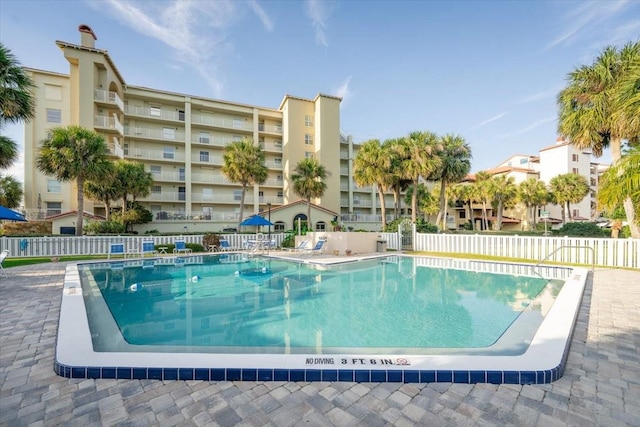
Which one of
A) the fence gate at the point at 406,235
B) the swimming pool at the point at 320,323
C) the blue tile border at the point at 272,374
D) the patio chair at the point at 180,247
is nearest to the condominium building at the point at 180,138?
the patio chair at the point at 180,247

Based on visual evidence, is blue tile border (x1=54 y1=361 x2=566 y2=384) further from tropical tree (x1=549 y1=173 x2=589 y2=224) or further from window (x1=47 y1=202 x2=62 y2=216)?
tropical tree (x1=549 y1=173 x2=589 y2=224)

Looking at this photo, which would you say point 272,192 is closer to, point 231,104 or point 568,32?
point 231,104

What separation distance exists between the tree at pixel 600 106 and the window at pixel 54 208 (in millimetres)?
40527

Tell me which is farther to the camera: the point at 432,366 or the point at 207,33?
the point at 207,33

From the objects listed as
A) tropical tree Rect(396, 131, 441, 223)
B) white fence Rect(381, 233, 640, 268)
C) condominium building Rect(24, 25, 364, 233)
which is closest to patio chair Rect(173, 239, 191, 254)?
condominium building Rect(24, 25, 364, 233)

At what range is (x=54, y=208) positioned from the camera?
26.9 metres

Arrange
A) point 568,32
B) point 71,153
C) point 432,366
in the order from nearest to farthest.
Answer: point 432,366 < point 568,32 < point 71,153

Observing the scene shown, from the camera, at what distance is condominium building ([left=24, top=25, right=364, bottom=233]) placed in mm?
26531

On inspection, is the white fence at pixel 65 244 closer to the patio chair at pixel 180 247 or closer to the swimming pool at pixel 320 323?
the patio chair at pixel 180 247

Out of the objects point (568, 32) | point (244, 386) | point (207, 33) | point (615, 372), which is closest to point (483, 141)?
point (568, 32)

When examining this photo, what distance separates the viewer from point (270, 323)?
19.8 ft

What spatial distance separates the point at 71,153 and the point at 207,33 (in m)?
11.5

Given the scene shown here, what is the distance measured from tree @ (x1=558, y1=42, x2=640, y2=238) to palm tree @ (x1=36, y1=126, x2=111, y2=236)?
28487 millimetres

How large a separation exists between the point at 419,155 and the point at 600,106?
37.6 ft
